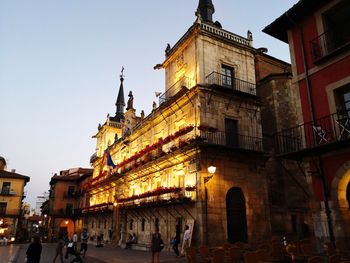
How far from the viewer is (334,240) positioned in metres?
10.4

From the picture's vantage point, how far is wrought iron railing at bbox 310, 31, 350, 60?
1175 centimetres

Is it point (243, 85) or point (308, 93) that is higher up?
point (243, 85)

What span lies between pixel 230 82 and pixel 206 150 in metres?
6.76

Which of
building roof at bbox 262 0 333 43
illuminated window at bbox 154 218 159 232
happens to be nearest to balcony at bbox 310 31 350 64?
building roof at bbox 262 0 333 43

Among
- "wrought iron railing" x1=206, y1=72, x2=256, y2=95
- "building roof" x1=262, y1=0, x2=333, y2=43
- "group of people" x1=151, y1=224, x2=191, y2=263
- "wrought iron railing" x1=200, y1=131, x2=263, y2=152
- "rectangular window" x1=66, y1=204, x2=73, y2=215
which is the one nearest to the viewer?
"building roof" x1=262, y1=0, x2=333, y2=43

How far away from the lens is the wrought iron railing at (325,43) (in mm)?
11749

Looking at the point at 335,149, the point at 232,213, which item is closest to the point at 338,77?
the point at 335,149

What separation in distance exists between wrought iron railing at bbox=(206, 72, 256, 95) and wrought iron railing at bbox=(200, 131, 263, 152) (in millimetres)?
3649

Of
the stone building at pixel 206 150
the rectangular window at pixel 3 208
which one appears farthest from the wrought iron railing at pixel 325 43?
the rectangular window at pixel 3 208

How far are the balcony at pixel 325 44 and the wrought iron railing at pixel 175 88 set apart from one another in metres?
11.2

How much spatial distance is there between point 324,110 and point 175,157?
11335 millimetres

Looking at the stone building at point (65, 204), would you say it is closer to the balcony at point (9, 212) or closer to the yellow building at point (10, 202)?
the yellow building at point (10, 202)

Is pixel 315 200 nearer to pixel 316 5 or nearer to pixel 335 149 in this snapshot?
pixel 335 149

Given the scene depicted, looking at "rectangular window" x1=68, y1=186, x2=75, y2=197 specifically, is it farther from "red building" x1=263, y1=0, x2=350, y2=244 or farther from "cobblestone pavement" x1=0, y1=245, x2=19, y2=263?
"red building" x1=263, y1=0, x2=350, y2=244
